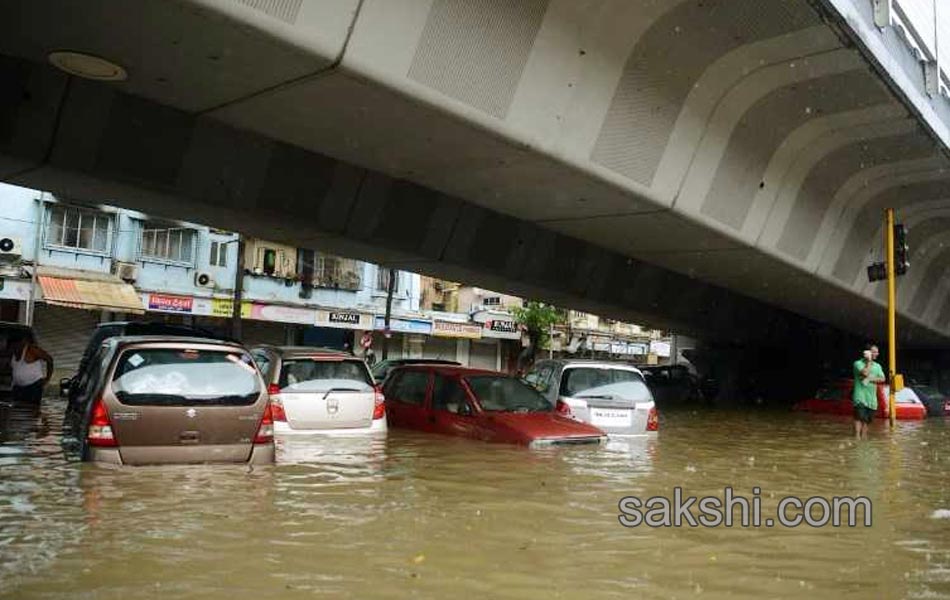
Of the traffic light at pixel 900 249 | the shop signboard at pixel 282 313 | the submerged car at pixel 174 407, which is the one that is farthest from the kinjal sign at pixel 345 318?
the submerged car at pixel 174 407

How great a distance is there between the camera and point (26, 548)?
521 cm

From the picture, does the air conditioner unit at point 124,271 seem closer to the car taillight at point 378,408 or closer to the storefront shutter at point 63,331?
the storefront shutter at point 63,331

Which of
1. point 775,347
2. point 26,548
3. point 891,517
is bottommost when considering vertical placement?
point 26,548

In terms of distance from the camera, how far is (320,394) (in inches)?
385

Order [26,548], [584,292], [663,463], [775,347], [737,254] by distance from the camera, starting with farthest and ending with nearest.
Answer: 1. [775,347]
2. [584,292]
3. [737,254]
4. [663,463]
5. [26,548]

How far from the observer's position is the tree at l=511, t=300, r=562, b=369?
46000mm

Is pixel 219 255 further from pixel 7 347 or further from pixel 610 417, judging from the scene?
pixel 610 417

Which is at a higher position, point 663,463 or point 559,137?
point 559,137

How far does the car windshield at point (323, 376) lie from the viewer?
32.1 ft

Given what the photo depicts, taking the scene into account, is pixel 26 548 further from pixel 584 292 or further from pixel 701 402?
pixel 701 402

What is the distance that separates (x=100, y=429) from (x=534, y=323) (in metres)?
39.6

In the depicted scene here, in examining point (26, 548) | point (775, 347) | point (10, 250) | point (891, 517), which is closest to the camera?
point (26, 548)

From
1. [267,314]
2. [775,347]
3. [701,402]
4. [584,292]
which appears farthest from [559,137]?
[267,314]

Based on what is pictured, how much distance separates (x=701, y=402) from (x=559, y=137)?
20110 mm
